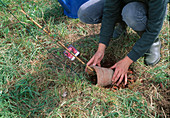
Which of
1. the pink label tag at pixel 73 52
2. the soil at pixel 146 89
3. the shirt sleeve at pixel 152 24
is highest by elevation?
the shirt sleeve at pixel 152 24

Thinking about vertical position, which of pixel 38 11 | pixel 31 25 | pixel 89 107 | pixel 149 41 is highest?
pixel 38 11

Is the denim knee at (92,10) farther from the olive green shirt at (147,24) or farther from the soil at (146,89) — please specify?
the soil at (146,89)

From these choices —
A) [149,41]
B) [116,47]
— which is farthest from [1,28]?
[149,41]

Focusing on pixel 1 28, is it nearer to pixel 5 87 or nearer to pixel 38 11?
pixel 38 11

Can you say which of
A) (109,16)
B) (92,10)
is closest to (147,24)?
(109,16)

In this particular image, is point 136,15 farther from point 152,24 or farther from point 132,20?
point 152,24

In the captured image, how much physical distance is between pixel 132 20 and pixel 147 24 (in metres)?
0.16

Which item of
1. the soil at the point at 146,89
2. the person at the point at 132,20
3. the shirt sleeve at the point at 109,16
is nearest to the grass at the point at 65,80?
the soil at the point at 146,89

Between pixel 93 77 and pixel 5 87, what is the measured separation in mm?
955

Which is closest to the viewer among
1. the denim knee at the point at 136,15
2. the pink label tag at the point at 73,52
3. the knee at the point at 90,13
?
the denim knee at the point at 136,15

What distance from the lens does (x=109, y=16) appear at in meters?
1.40

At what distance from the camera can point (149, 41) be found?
4.03ft

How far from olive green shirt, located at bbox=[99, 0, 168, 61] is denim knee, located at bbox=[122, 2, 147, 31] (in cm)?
5

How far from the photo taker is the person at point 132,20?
3.69 ft
